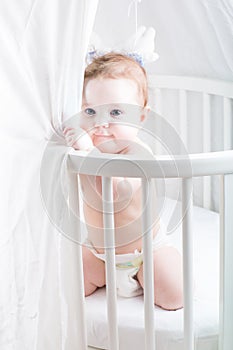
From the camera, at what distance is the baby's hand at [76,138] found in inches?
57.6

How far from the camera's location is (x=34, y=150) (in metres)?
1.42

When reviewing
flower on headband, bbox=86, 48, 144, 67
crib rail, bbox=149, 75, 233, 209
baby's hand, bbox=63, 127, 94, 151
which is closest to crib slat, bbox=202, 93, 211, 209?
crib rail, bbox=149, 75, 233, 209

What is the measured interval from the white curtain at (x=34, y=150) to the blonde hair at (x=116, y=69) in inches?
9.9

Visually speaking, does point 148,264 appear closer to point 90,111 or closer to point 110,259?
point 110,259

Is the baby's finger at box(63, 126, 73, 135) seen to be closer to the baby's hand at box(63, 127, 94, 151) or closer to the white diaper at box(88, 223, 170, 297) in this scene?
the baby's hand at box(63, 127, 94, 151)

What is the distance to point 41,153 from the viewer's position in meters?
1.43

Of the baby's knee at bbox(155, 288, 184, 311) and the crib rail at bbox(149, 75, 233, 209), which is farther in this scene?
the crib rail at bbox(149, 75, 233, 209)

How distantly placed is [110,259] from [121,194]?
0.17 m

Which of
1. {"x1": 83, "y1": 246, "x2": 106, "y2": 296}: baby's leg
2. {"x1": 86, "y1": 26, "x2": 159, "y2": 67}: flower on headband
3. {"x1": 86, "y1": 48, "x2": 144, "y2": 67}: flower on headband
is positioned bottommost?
{"x1": 83, "y1": 246, "x2": 106, "y2": 296}: baby's leg

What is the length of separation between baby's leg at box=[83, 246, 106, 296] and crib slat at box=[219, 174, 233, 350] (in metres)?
0.32

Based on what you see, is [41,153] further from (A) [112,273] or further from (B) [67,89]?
(A) [112,273]

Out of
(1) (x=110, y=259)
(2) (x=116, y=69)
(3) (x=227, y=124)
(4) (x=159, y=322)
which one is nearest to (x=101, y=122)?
(2) (x=116, y=69)

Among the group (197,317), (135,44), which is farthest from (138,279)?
(135,44)

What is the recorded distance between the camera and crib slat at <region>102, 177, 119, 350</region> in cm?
140
